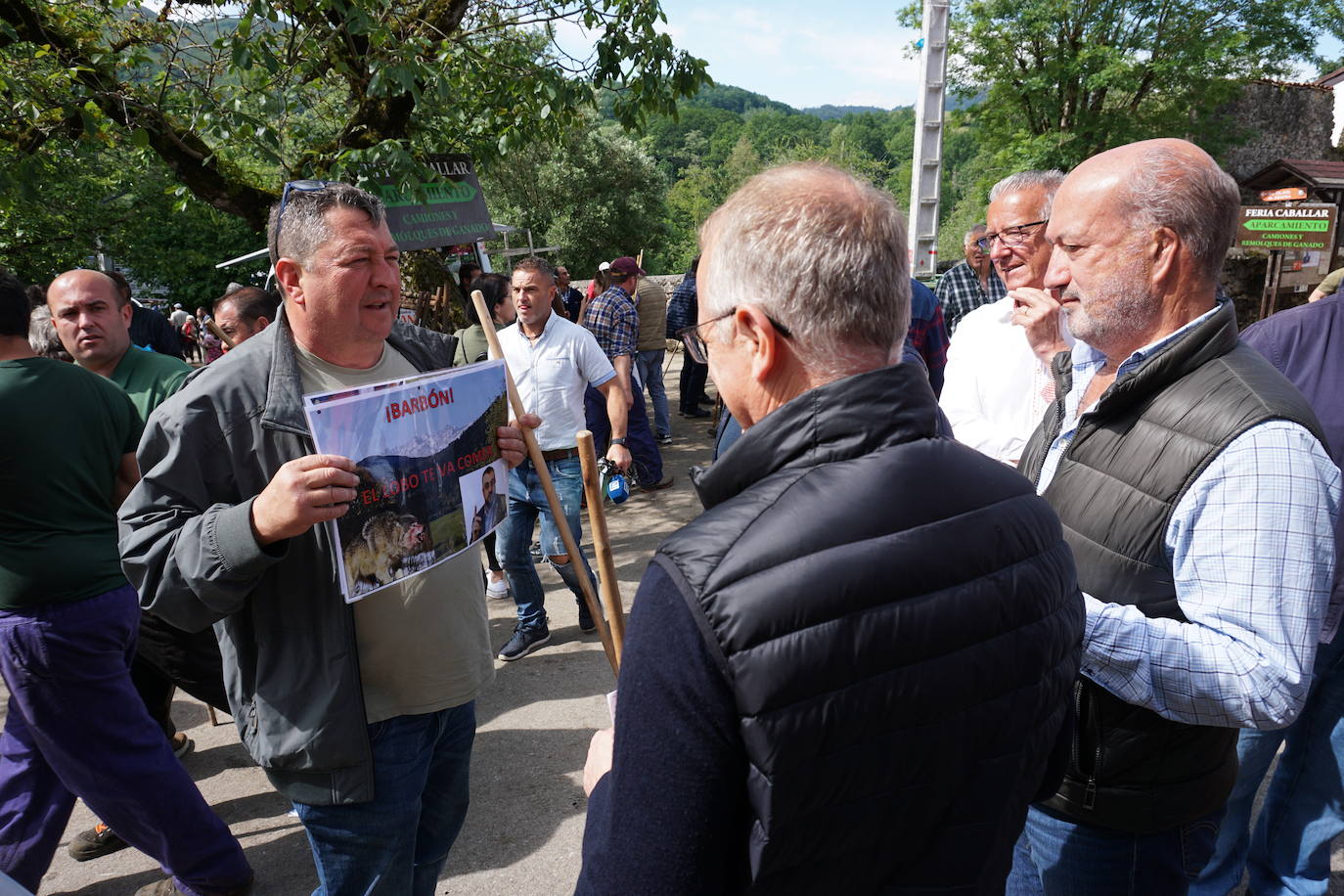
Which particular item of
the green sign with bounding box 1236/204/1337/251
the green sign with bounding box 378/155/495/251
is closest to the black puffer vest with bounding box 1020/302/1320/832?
the green sign with bounding box 378/155/495/251

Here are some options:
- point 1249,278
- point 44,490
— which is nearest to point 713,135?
point 1249,278

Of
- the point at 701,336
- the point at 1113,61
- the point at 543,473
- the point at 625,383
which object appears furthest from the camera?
the point at 1113,61

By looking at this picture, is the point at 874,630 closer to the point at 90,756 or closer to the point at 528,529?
the point at 90,756

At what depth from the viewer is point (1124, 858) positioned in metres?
1.60

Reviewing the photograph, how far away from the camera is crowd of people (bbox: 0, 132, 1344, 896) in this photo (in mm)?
909

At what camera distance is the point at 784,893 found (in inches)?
37.8

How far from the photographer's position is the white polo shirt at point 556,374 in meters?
4.59

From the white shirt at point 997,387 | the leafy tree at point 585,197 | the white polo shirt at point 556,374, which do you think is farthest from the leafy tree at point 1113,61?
the white shirt at point 997,387

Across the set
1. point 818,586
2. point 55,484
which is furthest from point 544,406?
point 818,586

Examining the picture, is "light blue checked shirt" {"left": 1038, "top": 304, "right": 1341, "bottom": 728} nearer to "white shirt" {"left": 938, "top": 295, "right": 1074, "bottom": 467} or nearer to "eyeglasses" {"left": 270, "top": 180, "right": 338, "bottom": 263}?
"white shirt" {"left": 938, "top": 295, "right": 1074, "bottom": 467}

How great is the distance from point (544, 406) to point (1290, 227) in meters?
11.7

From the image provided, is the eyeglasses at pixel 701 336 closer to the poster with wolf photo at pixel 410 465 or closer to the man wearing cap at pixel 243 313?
the poster with wolf photo at pixel 410 465

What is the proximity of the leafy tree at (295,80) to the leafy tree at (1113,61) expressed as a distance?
1518 cm

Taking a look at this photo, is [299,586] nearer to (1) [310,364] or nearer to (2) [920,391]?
(1) [310,364]
